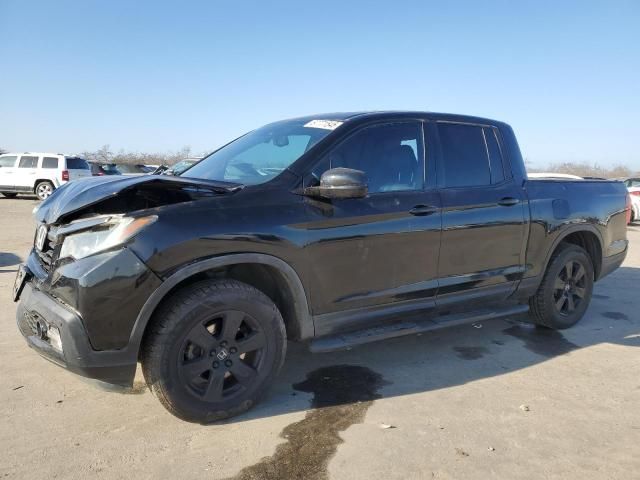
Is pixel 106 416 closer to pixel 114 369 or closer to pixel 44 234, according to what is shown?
pixel 114 369

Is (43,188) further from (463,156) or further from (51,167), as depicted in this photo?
(463,156)

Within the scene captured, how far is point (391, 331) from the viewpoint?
11.7ft

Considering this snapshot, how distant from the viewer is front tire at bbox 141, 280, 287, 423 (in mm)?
2771

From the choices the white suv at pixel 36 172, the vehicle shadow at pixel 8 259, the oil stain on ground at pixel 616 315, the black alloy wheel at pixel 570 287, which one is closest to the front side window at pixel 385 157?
the black alloy wheel at pixel 570 287

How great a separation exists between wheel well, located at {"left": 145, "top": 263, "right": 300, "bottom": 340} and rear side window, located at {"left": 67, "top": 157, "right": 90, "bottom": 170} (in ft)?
60.1

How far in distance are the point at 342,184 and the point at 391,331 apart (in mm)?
1185

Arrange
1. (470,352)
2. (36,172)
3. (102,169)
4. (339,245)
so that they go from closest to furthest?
(339,245) → (470,352) → (36,172) → (102,169)

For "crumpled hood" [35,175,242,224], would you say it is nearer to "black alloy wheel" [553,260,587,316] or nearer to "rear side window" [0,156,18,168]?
"black alloy wheel" [553,260,587,316]

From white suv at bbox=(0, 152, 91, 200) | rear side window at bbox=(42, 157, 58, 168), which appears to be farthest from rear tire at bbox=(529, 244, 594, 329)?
rear side window at bbox=(42, 157, 58, 168)

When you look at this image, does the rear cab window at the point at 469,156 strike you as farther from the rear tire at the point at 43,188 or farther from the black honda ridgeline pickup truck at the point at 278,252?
the rear tire at the point at 43,188

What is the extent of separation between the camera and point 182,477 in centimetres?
247

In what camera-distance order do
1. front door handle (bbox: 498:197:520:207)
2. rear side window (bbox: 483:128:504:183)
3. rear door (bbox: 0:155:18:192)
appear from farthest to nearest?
rear door (bbox: 0:155:18:192) → rear side window (bbox: 483:128:504:183) → front door handle (bbox: 498:197:520:207)

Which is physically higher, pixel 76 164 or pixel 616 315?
pixel 76 164

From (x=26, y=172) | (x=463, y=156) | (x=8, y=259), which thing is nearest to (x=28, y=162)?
(x=26, y=172)
